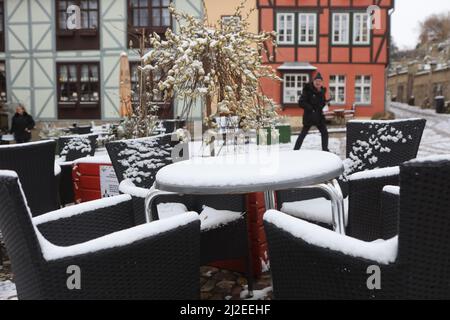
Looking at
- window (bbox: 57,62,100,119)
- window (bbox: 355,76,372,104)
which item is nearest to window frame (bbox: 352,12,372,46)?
window (bbox: 355,76,372,104)

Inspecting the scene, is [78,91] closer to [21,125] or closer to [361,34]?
[21,125]

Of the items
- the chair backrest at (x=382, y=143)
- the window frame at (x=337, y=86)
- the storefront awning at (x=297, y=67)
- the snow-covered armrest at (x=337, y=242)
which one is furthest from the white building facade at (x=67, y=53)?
the snow-covered armrest at (x=337, y=242)

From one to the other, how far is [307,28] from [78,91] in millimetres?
9198

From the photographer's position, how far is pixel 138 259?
1607 mm

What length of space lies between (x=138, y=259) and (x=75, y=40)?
18112mm

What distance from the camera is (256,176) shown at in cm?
220

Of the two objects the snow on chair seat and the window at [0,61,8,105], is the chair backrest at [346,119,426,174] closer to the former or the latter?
the snow on chair seat

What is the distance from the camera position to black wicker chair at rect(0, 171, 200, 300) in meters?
1.46

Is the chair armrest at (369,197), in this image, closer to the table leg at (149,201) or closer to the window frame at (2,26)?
the table leg at (149,201)

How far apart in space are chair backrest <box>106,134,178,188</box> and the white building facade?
15.3 metres

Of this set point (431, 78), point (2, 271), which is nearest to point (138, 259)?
point (2, 271)

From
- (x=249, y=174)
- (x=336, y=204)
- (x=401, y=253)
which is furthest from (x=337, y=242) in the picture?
(x=336, y=204)

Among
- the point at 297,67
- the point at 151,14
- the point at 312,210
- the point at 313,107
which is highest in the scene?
the point at 151,14
